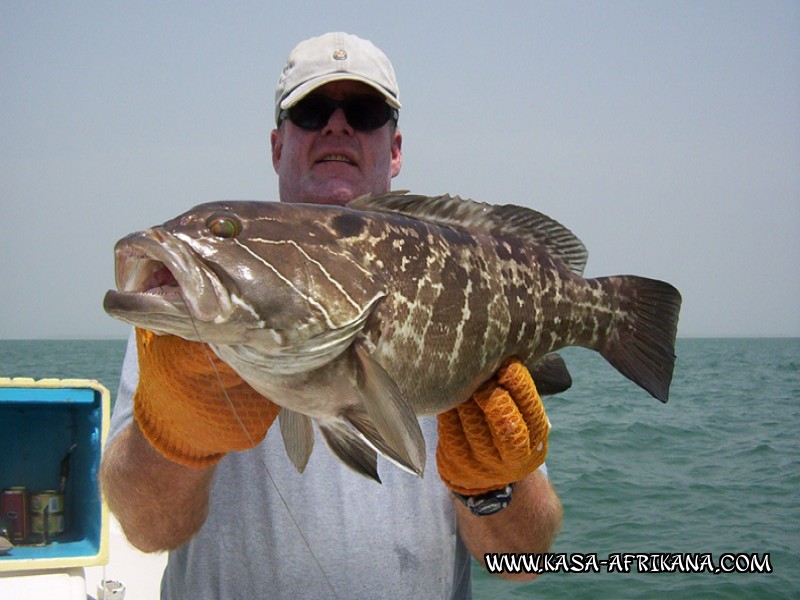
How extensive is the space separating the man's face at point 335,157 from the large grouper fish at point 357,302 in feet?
3.41

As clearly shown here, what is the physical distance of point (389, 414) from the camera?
167cm

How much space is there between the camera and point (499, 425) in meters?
2.17

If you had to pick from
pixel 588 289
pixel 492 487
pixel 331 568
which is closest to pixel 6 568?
pixel 331 568

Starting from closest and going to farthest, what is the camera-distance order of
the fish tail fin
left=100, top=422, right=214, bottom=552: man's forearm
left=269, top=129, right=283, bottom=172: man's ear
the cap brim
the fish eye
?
the fish eye → left=100, top=422, right=214, bottom=552: man's forearm → the fish tail fin → the cap brim → left=269, top=129, right=283, bottom=172: man's ear

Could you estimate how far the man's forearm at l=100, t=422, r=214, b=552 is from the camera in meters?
2.32

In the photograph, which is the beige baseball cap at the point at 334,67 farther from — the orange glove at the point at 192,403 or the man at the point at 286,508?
the orange glove at the point at 192,403

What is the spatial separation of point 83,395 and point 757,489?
9187 millimetres

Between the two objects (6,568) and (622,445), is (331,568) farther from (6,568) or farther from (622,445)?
(622,445)

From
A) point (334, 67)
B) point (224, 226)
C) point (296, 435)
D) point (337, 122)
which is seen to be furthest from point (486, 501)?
point (334, 67)

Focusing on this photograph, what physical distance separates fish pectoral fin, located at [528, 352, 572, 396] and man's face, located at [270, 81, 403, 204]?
1.23 metres

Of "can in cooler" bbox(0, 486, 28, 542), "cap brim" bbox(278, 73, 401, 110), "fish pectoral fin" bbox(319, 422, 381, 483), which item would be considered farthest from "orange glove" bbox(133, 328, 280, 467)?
"can in cooler" bbox(0, 486, 28, 542)

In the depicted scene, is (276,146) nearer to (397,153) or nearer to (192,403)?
(397,153)

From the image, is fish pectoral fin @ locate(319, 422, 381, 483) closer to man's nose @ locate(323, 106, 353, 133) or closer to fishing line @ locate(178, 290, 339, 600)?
fishing line @ locate(178, 290, 339, 600)

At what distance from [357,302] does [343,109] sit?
171cm
